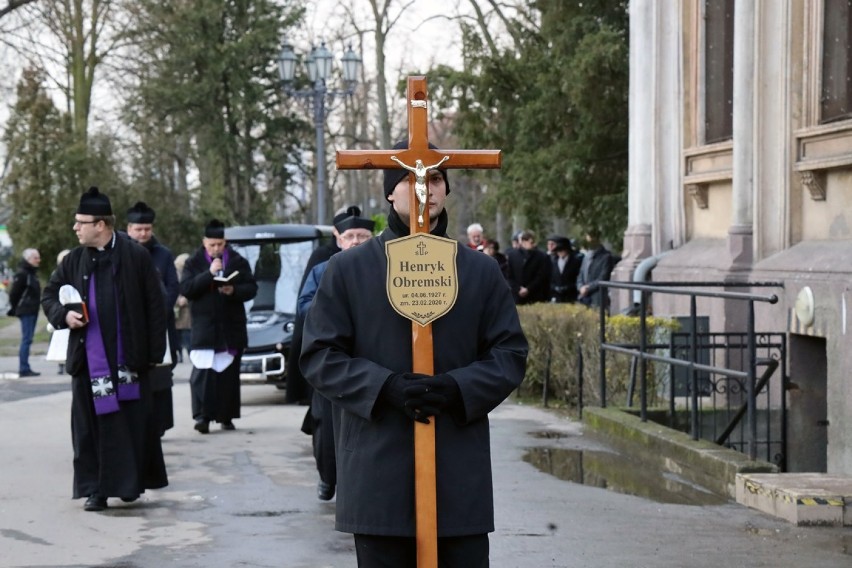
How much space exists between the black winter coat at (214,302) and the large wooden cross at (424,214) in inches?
347

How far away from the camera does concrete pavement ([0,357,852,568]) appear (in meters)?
7.70

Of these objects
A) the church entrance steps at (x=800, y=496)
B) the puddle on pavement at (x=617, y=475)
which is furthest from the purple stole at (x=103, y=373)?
the church entrance steps at (x=800, y=496)

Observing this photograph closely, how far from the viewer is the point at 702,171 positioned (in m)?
15.8

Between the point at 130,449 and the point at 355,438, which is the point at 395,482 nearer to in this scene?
the point at 355,438

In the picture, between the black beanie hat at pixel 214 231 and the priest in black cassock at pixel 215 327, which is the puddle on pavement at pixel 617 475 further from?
the black beanie hat at pixel 214 231

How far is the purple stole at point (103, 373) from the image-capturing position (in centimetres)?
931

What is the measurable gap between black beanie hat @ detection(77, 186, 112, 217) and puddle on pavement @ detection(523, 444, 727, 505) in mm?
3576

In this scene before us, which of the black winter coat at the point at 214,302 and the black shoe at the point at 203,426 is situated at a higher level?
the black winter coat at the point at 214,302

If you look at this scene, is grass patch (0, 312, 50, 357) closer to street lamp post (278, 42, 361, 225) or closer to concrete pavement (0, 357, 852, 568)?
street lamp post (278, 42, 361, 225)

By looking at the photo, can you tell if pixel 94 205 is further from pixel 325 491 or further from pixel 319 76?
pixel 319 76

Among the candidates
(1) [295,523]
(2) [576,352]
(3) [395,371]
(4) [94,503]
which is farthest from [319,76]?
(3) [395,371]

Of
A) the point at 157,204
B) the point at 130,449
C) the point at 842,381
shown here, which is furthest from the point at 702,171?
the point at 157,204

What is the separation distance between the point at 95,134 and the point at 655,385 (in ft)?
87.3

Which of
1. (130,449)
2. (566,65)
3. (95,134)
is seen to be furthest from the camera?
(95,134)
